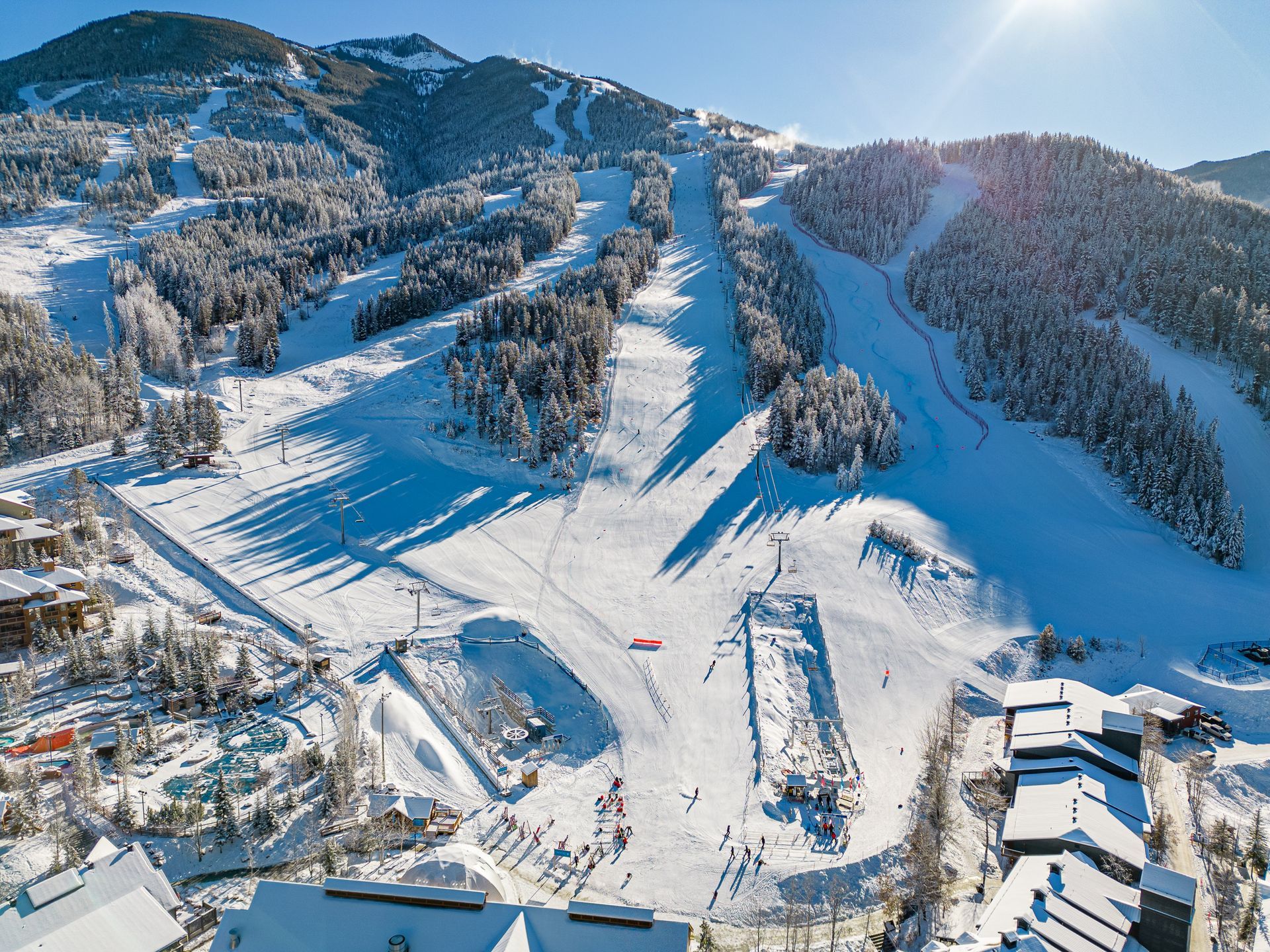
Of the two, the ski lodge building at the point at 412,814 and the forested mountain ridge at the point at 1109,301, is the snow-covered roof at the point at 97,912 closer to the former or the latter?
the ski lodge building at the point at 412,814

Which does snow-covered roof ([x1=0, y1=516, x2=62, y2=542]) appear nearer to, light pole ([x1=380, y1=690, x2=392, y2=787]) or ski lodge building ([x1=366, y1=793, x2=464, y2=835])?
light pole ([x1=380, y1=690, x2=392, y2=787])

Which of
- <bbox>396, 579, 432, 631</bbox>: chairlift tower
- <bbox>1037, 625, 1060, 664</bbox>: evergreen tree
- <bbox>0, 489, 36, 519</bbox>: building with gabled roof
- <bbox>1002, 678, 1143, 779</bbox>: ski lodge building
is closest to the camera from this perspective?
<bbox>1002, 678, 1143, 779</bbox>: ski lodge building

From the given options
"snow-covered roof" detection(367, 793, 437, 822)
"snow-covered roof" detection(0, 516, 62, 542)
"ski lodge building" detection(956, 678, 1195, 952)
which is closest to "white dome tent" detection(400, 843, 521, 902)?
"snow-covered roof" detection(367, 793, 437, 822)

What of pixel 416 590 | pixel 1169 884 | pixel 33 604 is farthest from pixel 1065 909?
pixel 33 604

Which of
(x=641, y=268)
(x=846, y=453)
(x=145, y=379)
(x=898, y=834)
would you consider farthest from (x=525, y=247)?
(x=898, y=834)

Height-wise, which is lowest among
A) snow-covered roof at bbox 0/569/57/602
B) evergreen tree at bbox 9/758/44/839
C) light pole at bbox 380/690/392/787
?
light pole at bbox 380/690/392/787

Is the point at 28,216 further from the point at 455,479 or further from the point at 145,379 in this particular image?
the point at 455,479
